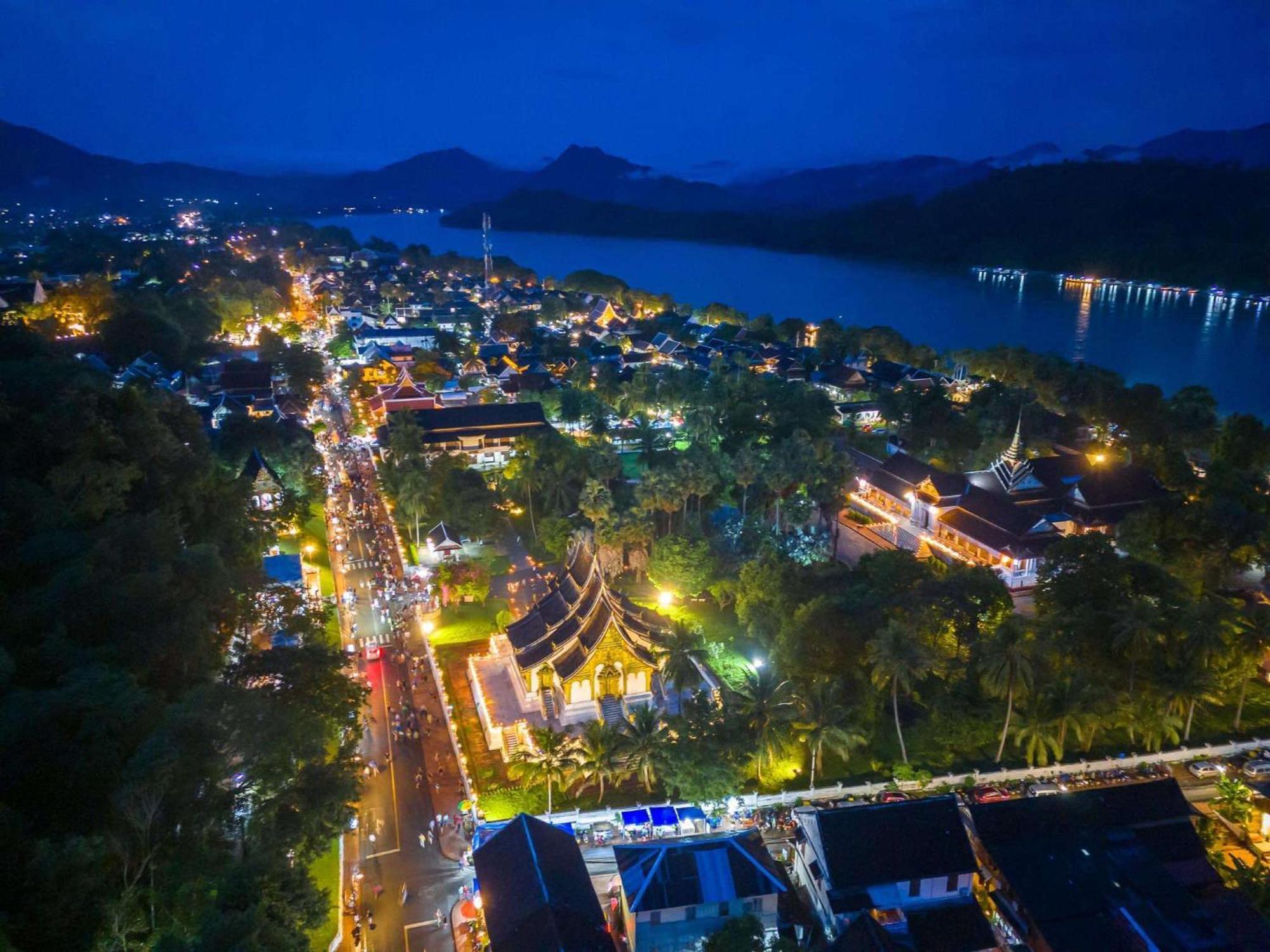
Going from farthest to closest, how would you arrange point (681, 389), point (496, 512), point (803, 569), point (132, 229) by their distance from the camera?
point (132, 229) → point (681, 389) → point (496, 512) → point (803, 569)

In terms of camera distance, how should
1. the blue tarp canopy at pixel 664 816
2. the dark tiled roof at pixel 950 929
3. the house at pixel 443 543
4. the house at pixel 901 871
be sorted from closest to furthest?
1. the dark tiled roof at pixel 950 929
2. the house at pixel 901 871
3. the blue tarp canopy at pixel 664 816
4. the house at pixel 443 543

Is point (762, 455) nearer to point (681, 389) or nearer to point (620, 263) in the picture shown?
point (681, 389)

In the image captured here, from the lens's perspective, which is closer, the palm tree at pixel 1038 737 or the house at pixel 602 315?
the palm tree at pixel 1038 737

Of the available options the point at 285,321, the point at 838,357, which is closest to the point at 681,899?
the point at 838,357

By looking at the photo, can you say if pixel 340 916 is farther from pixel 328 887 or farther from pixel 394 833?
pixel 394 833

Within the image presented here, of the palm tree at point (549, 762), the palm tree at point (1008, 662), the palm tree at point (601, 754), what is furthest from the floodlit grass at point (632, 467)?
the palm tree at point (1008, 662)

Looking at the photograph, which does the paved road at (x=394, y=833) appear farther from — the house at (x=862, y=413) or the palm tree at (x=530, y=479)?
the house at (x=862, y=413)

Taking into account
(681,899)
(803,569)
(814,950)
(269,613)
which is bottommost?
(814,950)

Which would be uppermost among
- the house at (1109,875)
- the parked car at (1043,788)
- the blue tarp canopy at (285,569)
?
the blue tarp canopy at (285,569)
